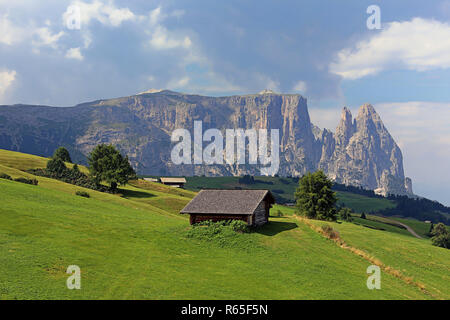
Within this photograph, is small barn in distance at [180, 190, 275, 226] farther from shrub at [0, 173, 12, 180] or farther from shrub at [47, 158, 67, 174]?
shrub at [47, 158, 67, 174]

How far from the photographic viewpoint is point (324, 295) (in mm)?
27594

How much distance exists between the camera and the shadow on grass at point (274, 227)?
48028 millimetres

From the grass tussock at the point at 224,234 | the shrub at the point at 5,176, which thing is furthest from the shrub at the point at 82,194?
the grass tussock at the point at 224,234

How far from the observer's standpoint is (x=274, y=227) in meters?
52.6

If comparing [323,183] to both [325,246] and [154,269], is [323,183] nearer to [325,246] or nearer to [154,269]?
[325,246]

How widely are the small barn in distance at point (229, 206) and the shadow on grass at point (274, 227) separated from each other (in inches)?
42.4

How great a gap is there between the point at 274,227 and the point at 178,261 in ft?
73.7

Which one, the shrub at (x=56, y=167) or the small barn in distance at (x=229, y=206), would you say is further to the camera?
the shrub at (x=56, y=167)

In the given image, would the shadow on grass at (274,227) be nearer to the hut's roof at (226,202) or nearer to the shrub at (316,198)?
the hut's roof at (226,202)

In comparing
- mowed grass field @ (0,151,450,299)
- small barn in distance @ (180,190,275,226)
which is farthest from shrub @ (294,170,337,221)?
small barn in distance @ (180,190,275,226)

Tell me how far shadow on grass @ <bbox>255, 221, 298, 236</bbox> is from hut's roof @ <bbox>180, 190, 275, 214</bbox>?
4.00 metres

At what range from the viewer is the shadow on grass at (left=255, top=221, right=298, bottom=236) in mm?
48028
